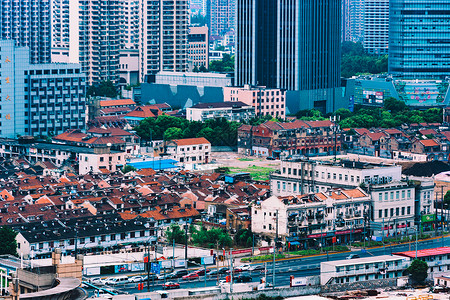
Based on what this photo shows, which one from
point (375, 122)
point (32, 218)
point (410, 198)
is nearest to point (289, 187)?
point (410, 198)

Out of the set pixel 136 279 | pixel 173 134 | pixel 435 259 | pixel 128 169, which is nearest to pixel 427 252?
pixel 435 259

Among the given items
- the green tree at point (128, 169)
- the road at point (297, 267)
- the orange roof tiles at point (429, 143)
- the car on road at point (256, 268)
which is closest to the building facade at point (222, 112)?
the orange roof tiles at point (429, 143)

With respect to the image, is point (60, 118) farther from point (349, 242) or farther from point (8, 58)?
point (349, 242)

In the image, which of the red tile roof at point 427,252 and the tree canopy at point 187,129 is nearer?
the red tile roof at point 427,252

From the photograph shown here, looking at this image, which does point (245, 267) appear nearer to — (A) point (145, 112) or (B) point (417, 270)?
(B) point (417, 270)

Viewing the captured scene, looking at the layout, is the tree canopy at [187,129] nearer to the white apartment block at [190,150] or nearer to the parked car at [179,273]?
the white apartment block at [190,150]

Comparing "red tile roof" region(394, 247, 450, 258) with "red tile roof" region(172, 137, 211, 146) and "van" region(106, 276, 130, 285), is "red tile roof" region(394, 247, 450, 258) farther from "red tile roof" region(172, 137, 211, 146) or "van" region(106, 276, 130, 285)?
"red tile roof" region(172, 137, 211, 146)
